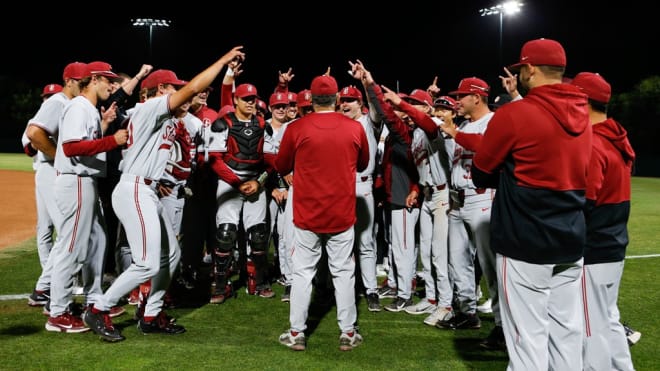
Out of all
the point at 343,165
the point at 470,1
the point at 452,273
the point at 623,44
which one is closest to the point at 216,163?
the point at 343,165

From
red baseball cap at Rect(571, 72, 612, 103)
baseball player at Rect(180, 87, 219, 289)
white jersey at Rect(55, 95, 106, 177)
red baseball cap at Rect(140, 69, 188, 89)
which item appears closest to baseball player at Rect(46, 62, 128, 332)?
white jersey at Rect(55, 95, 106, 177)

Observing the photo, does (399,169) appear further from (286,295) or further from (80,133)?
(80,133)

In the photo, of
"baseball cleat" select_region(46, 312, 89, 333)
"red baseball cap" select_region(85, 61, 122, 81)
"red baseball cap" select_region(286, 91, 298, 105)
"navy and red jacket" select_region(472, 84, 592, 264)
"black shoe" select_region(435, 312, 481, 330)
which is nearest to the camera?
"navy and red jacket" select_region(472, 84, 592, 264)

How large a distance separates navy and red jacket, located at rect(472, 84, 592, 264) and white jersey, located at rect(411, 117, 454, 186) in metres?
1.99

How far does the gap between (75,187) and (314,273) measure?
2212 mm

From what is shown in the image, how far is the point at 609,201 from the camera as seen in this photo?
3.47 meters

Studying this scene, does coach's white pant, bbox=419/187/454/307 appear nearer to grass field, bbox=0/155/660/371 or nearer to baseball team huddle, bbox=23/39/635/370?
baseball team huddle, bbox=23/39/635/370

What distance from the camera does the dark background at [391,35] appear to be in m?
36.4

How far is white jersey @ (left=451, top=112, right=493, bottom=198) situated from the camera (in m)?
4.65

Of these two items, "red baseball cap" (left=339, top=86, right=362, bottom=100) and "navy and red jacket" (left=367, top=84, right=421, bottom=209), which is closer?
"navy and red jacket" (left=367, top=84, right=421, bottom=209)

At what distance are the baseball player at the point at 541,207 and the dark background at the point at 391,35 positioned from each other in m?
33.4

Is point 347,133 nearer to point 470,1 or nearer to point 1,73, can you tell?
point 470,1

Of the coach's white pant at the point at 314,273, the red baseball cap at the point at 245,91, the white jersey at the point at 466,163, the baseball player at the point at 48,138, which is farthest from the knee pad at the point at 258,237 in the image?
the white jersey at the point at 466,163

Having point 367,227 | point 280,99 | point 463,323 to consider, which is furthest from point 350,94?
point 463,323
